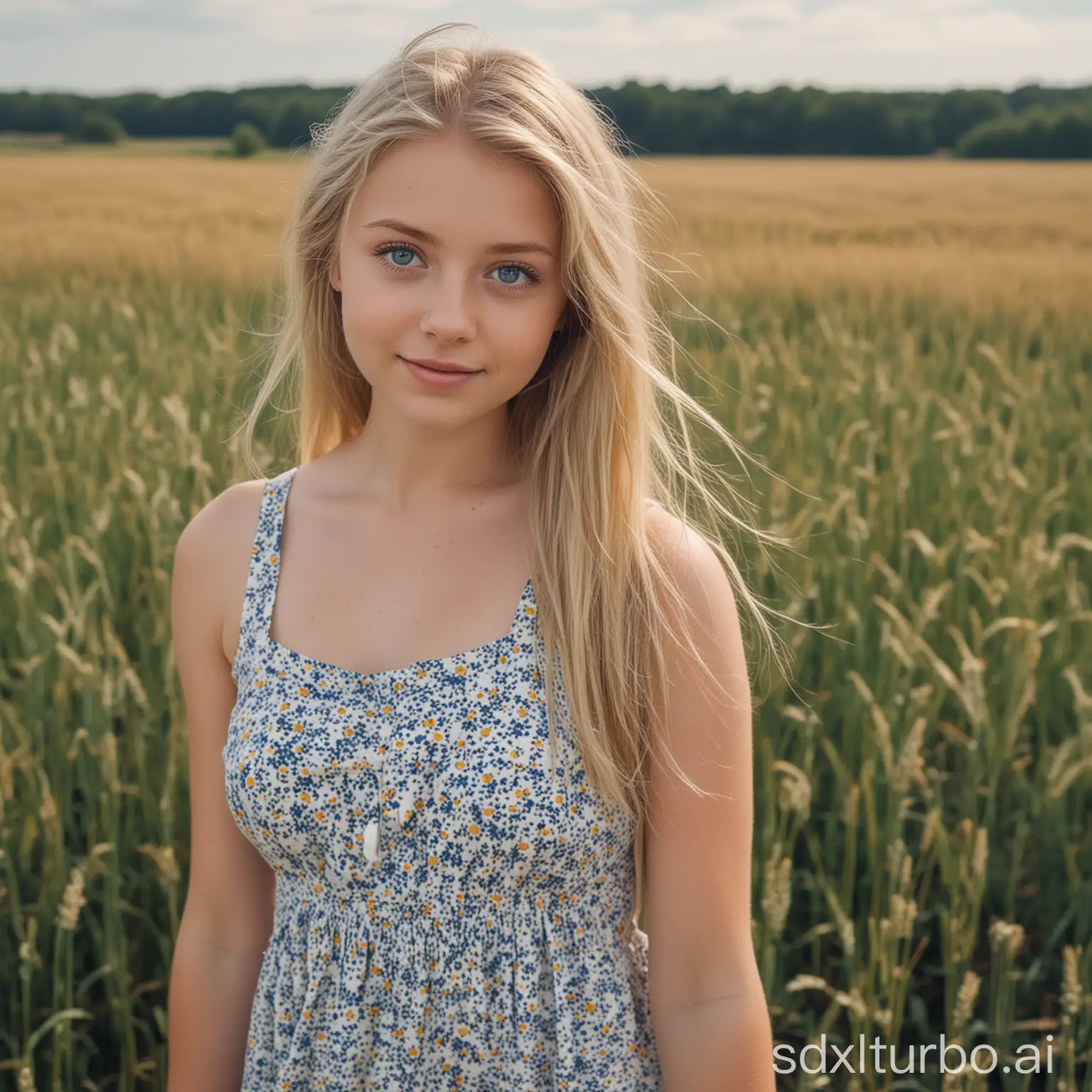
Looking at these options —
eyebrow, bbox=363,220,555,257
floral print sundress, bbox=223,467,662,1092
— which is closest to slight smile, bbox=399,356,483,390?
eyebrow, bbox=363,220,555,257

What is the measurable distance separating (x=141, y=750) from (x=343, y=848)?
3.19 ft

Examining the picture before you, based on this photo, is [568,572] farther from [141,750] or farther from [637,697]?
[141,750]

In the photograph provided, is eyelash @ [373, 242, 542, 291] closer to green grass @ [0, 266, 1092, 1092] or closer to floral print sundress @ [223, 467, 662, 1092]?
floral print sundress @ [223, 467, 662, 1092]

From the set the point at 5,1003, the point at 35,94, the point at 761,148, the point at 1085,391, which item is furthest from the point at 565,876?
the point at 761,148

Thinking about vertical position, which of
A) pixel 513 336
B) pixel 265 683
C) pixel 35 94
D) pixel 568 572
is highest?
pixel 35 94

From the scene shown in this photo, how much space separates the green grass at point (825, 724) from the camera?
1.74 m

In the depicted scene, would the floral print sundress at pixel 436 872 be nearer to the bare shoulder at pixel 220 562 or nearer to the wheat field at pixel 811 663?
the bare shoulder at pixel 220 562

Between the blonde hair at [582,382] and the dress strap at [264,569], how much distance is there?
0.80 ft

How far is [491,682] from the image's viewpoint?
3.61 ft

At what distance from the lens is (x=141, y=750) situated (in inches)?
77.5

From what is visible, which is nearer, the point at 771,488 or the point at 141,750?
the point at 141,750

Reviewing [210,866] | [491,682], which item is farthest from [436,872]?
[210,866]

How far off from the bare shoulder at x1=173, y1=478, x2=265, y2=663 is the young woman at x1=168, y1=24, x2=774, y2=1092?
15 millimetres

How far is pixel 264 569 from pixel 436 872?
33 centimetres
